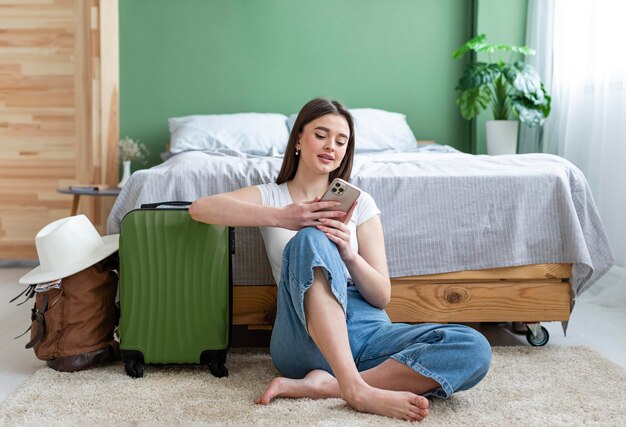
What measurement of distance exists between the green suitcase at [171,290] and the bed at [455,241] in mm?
273

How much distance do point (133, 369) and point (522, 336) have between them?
1420 millimetres

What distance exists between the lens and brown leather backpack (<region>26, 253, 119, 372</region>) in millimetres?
2027

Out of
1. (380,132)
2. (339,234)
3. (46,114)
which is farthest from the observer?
(46,114)

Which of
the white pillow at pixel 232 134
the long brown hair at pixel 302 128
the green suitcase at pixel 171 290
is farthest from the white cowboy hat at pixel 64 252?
the white pillow at pixel 232 134

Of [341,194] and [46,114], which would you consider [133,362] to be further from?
[46,114]

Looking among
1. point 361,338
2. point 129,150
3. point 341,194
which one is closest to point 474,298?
point 361,338

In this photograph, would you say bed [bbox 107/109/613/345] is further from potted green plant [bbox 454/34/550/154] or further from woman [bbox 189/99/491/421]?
potted green plant [bbox 454/34/550/154]

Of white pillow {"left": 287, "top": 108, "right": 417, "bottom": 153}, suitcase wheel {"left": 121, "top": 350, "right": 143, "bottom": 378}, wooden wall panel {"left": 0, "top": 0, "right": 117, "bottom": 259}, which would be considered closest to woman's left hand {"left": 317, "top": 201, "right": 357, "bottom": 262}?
suitcase wheel {"left": 121, "top": 350, "right": 143, "bottom": 378}

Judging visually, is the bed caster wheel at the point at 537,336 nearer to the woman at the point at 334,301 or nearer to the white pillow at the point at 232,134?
the woman at the point at 334,301

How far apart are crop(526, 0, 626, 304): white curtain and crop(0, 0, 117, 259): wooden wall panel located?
2613mm

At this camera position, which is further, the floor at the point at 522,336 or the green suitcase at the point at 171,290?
the floor at the point at 522,336

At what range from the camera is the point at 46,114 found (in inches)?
173

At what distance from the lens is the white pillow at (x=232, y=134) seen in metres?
3.84

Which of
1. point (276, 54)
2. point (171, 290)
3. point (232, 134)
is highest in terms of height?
point (276, 54)
